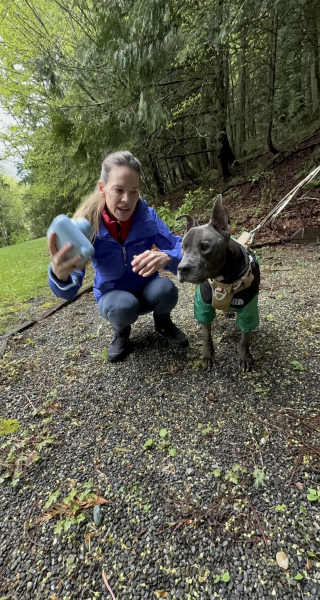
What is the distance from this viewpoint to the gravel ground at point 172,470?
118 cm

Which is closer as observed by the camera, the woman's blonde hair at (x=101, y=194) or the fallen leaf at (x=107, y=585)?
the fallen leaf at (x=107, y=585)

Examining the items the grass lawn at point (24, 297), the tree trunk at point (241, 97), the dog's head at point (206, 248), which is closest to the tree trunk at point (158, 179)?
the tree trunk at point (241, 97)

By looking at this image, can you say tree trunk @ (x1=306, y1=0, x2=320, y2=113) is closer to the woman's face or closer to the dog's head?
the woman's face

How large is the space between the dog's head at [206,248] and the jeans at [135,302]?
667 millimetres

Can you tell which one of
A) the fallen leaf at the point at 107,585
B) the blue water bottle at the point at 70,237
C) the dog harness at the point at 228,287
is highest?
the blue water bottle at the point at 70,237

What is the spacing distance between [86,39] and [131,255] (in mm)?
5494

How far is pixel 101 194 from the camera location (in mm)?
2311

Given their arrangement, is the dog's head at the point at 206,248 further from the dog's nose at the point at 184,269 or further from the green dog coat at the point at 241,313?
the green dog coat at the point at 241,313

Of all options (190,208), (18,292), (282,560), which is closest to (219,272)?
(282,560)

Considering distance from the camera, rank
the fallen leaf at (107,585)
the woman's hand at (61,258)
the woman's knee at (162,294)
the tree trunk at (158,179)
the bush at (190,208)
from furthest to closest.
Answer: the tree trunk at (158,179) → the bush at (190,208) → the woman's knee at (162,294) → the woman's hand at (61,258) → the fallen leaf at (107,585)

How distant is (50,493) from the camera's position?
5.08ft

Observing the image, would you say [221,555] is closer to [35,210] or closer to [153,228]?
[153,228]

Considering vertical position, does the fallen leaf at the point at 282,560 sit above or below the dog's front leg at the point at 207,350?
below

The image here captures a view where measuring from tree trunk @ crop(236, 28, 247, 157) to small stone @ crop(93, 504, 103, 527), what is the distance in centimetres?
704
